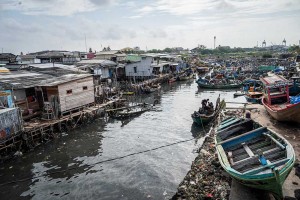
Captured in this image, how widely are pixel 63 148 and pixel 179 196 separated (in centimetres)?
1084

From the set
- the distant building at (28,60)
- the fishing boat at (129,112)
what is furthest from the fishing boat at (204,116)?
the distant building at (28,60)

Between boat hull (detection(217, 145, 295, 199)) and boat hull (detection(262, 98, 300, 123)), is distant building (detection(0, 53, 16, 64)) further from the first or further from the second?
boat hull (detection(217, 145, 295, 199))

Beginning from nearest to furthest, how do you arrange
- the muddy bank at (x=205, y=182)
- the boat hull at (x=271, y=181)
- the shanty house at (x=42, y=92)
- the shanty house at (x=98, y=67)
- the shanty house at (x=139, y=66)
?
the boat hull at (x=271, y=181) < the muddy bank at (x=205, y=182) < the shanty house at (x=42, y=92) < the shanty house at (x=98, y=67) < the shanty house at (x=139, y=66)

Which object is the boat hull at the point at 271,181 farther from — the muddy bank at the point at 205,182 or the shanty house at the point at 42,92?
the shanty house at the point at 42,92

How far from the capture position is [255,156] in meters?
9.09

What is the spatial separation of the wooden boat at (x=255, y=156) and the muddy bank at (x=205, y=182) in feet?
3.36

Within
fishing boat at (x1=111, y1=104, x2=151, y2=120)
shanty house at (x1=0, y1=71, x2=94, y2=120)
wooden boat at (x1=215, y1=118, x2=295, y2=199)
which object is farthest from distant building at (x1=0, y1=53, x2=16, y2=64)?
wooden boat at (x1=215, y1=118, x2=295, y2=199)

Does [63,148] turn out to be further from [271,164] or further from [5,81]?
[271,164]

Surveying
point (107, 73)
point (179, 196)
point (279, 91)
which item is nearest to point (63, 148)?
point (179, 196)

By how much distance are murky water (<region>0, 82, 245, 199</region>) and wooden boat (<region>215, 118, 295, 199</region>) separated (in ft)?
11.1

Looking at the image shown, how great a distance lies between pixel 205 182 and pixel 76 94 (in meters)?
16.1

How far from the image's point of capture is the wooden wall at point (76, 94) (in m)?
21.0

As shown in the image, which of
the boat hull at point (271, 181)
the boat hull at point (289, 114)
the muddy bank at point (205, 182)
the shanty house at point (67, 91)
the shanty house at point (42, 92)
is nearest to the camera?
the boat hull at point (271, 181)

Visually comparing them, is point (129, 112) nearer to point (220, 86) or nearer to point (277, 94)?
point (277, 94)
